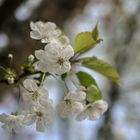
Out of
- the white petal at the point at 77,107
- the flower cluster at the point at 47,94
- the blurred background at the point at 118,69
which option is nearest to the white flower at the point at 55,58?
the flower cluster at the point at 47,94

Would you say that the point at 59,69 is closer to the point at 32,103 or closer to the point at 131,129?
the point at 32,103

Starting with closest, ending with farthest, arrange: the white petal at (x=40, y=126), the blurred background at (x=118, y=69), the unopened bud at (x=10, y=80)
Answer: the unopened bud at (x=10, y=80) < the white petal at (x=40, y=126) < the blurred background at (x=118, y=69)

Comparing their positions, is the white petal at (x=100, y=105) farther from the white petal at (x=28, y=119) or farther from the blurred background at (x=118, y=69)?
the blurred background at (x=118, y=69)

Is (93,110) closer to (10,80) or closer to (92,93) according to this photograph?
(92,93)

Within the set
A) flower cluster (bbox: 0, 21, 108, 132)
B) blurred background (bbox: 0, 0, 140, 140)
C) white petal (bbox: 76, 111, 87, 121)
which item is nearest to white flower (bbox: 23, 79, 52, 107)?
flower cluster (bbox: 0, 21, 108, 132)

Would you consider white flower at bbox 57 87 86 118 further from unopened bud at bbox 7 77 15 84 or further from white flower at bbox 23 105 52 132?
unopened bud at bbox 7 77 15 84

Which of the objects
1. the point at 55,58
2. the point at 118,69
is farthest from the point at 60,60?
the point at 118,69
